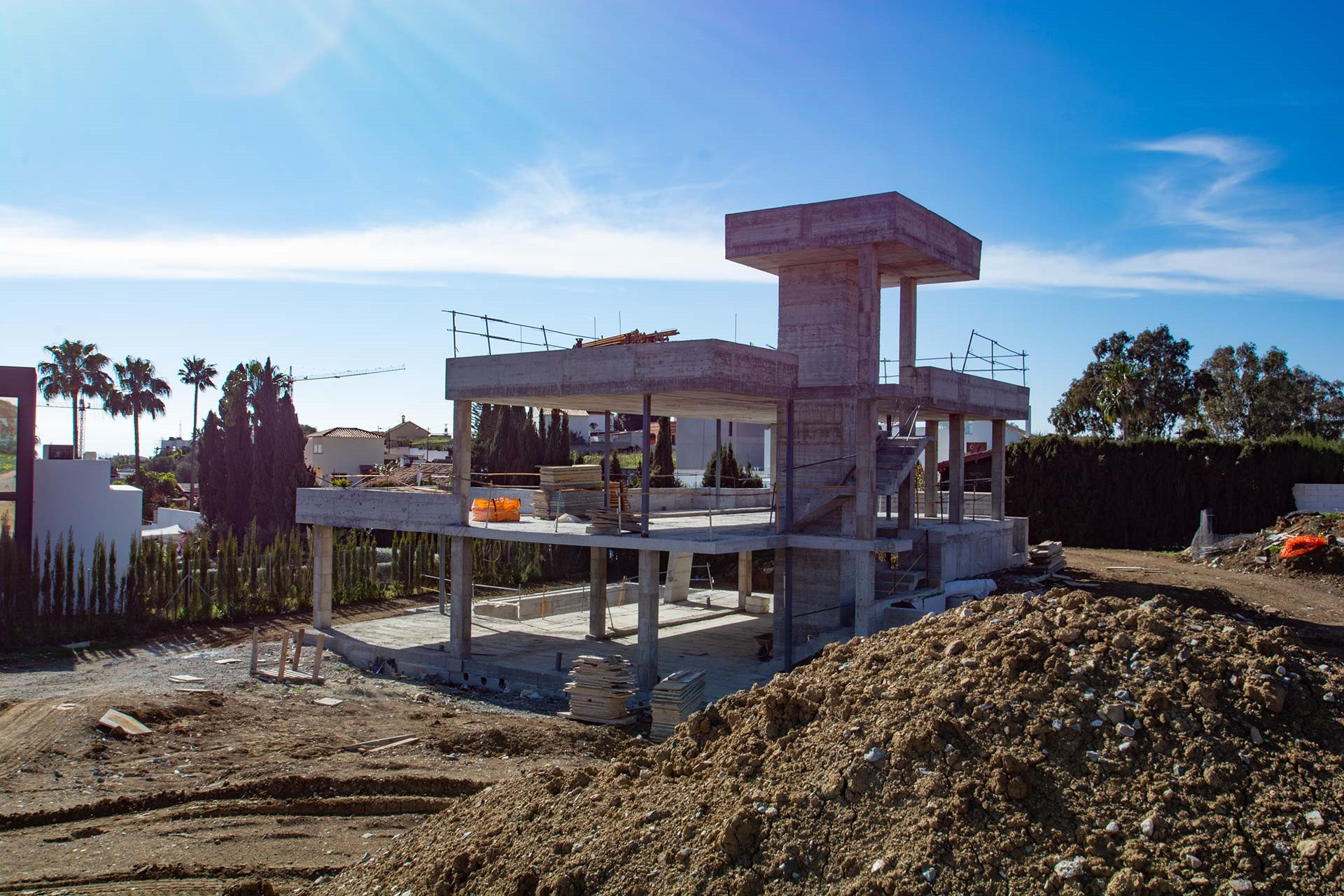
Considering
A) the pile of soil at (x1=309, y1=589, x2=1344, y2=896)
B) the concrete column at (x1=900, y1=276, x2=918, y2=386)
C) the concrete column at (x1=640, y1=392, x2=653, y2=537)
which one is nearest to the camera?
the pile of soil at (x1=309, y1=589, x2=1344, y2=896)

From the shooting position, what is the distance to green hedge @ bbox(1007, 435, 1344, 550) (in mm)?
36469

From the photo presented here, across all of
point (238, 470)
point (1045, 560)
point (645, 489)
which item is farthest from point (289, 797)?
point (238, 470)

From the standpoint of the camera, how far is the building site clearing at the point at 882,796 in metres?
6.72

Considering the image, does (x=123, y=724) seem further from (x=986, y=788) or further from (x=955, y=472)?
(x=955, y=472)

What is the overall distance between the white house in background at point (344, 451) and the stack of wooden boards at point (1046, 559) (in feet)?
171

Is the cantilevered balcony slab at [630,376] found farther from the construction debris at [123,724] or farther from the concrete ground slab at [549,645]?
the construction debris at [123,724]

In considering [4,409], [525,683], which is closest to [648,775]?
[525,683]

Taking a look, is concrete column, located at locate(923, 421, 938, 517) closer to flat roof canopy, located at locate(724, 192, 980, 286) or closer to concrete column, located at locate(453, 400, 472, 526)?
flat roof canopy, located at locate(724, 192, 980, 286)

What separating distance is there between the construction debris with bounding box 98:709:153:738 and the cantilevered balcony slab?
877 cm

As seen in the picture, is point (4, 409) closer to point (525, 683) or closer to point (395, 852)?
point (525, 683)

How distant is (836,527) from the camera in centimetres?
2059

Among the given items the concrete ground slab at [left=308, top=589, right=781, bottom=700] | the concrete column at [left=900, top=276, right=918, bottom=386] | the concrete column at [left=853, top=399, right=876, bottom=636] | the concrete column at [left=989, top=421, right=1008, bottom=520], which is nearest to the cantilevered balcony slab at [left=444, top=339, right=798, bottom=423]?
the concrete column at [left=853, top=399, right=876, bottom=636]

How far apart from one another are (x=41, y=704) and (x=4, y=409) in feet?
47.6

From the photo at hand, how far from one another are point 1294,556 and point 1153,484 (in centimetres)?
942
